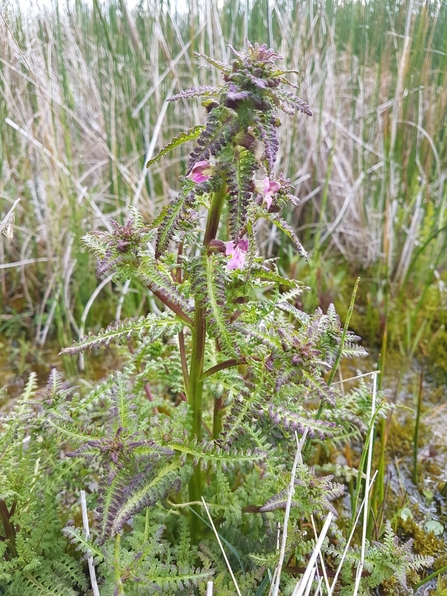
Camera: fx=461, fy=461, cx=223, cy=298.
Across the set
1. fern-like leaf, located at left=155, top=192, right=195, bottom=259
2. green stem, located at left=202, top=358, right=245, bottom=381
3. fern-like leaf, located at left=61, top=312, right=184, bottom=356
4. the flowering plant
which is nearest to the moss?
the flowering plant

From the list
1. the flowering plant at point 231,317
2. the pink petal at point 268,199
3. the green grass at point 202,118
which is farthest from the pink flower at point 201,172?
the green grass at point 202,118

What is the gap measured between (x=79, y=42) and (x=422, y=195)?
192 cm

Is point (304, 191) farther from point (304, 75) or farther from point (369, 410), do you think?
point (369, 410)

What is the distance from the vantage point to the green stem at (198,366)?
2.58ft

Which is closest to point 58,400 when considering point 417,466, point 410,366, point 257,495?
point 257,495

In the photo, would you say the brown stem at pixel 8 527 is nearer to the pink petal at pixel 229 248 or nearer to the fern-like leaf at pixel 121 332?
the fern-like leaf at pixel 121 332

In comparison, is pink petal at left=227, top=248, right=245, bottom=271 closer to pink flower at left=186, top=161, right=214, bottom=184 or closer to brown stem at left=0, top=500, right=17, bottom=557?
pink flower at left=186, top=161, right=214, bottom=184

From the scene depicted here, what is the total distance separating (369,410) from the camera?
1.04 meters

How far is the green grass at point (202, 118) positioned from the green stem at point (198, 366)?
97cm

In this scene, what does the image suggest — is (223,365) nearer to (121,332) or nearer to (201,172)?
(121,332)

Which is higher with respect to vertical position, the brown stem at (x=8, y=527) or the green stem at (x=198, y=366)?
the green stem at (x=198, y=366)

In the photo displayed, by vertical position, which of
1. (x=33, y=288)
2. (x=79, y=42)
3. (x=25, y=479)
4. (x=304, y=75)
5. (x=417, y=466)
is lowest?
(x=417, y=466)

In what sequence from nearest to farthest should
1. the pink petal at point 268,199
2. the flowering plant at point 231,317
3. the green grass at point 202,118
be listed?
1. the flowering plant at point 231,317
2. the pink petal at point 268,199
3. the green grass at point 202,118

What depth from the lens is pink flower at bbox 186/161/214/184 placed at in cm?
76
